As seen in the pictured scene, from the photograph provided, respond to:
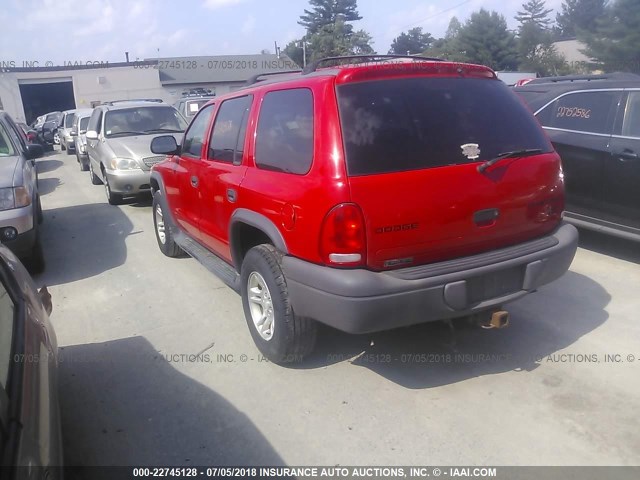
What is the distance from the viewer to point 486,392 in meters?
3.46

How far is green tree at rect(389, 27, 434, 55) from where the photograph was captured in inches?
3093

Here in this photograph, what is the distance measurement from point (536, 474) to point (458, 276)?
3.56ft

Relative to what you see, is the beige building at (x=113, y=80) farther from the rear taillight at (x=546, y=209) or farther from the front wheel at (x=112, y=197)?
the rear taillight at (x=546, y=209)

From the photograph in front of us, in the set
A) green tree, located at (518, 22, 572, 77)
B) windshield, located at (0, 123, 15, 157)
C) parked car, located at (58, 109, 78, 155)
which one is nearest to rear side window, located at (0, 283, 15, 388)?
windshield, located at (0, 123, 15, 157)

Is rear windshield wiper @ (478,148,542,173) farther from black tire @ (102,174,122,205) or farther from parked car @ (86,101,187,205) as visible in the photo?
black tire @ (102,174,122,205)

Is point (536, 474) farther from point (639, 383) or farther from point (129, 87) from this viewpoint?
point (129, 87)

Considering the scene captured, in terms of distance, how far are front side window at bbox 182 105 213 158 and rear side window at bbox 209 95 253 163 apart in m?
0.27

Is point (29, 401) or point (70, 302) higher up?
point (29, 401)

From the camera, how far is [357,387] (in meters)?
3.61

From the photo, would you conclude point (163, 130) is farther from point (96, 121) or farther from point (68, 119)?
point (68, 119)

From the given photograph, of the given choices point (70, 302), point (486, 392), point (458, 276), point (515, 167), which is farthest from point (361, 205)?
point (70, 302)

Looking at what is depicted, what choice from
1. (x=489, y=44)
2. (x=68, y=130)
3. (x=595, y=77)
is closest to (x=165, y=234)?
(x=595, y=77)

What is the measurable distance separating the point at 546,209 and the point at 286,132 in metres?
1.79

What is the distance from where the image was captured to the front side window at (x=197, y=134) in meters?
5.00
